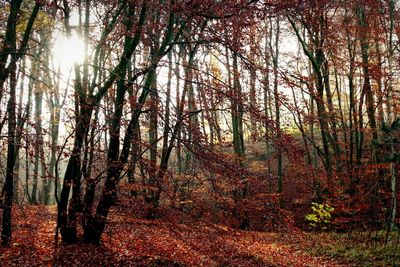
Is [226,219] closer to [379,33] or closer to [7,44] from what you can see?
[379,33]

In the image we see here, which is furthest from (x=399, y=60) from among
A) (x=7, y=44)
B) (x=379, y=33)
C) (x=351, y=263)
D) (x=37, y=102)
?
(x=37, y=102)

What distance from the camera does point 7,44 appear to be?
8727 mm

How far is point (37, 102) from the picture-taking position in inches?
989

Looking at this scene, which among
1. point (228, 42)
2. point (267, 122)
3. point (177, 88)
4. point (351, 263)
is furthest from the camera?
point (177, 88)

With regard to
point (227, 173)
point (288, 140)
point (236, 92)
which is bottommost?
point (227, 173)

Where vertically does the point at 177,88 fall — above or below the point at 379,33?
below

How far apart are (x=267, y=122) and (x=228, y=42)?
2123 mm

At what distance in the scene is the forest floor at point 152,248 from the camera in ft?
30.1

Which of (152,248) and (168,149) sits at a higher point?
(168,149)

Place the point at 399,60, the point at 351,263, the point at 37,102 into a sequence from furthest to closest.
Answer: the point at 37,102, the point at 399,60, the point at 351,263

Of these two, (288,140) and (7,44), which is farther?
(7,44)

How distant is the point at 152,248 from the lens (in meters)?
11.0

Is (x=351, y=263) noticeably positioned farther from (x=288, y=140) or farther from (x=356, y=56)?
(x=356, y=56)

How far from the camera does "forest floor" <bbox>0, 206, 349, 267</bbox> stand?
9.19 meters
